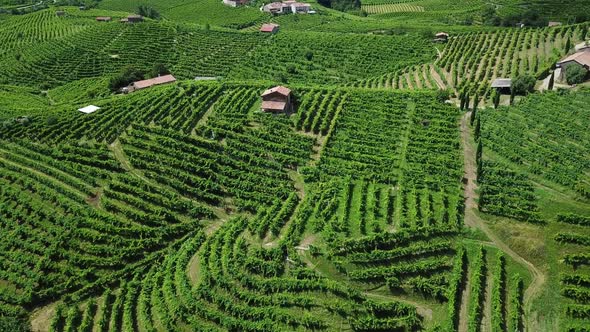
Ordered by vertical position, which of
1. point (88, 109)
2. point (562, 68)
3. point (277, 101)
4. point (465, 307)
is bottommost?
point (465, 307)

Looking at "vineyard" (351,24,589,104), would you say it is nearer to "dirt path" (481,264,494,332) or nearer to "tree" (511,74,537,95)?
"tree" (511,74,537,95)

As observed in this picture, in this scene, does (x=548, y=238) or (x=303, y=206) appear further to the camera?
(x=303, y=206)

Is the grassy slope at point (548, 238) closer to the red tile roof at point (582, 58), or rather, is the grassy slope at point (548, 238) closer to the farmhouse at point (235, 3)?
the red tile roof at point (582, 58)

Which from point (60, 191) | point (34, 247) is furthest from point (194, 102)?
point (34, 247)

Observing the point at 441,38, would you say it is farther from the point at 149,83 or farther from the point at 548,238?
the point at 548,238

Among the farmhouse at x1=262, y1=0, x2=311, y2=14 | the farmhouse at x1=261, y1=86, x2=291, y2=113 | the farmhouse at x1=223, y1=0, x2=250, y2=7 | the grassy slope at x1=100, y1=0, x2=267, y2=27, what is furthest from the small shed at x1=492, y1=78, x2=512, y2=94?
the farmhouse at x1=223, y1=0, x2=250, y2=7

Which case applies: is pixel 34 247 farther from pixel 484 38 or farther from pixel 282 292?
pixel 484 38

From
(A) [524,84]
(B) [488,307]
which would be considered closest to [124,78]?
(A) [524,84]
